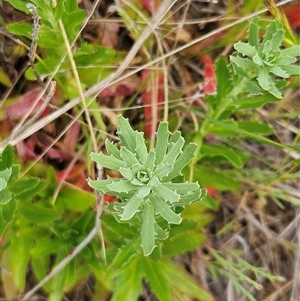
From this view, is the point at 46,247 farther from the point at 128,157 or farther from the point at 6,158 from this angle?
the point at 128,157

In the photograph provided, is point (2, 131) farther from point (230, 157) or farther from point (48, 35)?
point (230, 157)

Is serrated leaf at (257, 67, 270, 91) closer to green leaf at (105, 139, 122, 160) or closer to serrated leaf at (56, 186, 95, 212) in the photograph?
green leaf at (105, 139, 122, 160)

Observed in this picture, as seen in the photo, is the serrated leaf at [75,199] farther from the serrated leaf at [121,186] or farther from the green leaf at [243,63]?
the green leaf at [243,63]

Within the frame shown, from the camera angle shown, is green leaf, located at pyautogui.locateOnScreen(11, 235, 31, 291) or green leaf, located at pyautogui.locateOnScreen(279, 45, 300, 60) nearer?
green leaf, located at pyautogui.locateOnScreen(279, 45, 300, 60)

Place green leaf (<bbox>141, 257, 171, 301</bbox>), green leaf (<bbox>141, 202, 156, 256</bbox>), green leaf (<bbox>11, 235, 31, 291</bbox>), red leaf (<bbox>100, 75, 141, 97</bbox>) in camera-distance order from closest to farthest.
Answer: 1. green leaf (<bbox>141, 202, 156, 256</bbox>)
2. green leaf (<bbox>141, 257, 171, 301</bbox>)
3. green leaf (<bbox>11, 235, 31, 291</bbox>)
4. red leaf (<bbox>100, 75, 141, 97</bbox>)

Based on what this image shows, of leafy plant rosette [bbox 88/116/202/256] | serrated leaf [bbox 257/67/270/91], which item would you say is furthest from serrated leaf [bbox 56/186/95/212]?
serrated leaf [bbox 257/67/270/91]

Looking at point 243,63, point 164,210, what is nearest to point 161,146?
point 164,210

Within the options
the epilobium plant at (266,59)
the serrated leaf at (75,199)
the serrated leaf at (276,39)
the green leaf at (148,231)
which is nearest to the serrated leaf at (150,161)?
the green leaf at (148,231)
